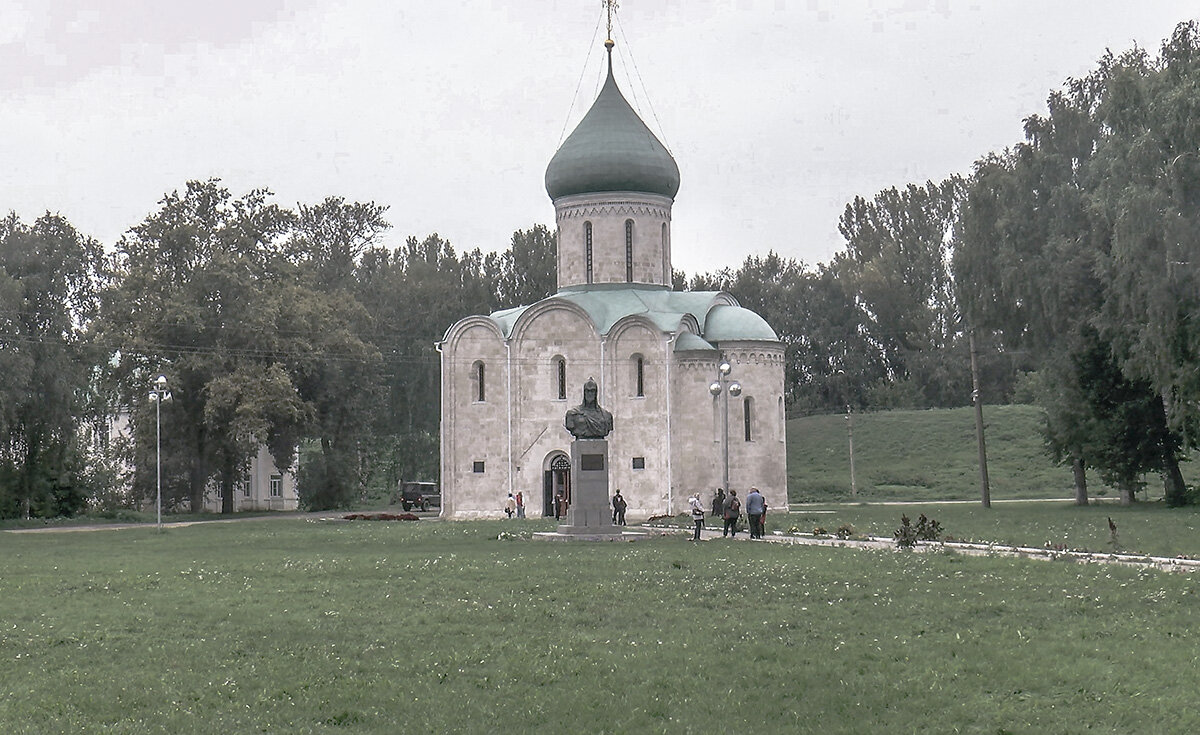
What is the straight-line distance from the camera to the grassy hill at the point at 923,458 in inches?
2437

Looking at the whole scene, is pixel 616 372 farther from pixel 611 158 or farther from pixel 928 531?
pixel 928 531

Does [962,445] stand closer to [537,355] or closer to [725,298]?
[725,298]

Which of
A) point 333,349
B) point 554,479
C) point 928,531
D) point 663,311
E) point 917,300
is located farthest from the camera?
point 917,300

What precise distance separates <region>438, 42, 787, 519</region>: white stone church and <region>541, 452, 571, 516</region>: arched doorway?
44 mm

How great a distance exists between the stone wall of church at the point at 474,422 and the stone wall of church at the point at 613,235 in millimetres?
4121

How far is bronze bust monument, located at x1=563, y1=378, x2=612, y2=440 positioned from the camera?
34125 millimetres

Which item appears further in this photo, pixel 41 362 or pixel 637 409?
pixel 637 409

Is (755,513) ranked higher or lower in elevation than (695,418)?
lower

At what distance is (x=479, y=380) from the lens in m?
50.9

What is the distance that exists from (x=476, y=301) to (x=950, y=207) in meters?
26.4

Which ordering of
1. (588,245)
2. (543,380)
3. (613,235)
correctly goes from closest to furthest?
(543,380), (613,235), (588,245)

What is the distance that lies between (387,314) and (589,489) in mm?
36797

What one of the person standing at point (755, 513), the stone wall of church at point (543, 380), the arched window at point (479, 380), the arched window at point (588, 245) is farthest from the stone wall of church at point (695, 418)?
the person standing at point (755, 513)

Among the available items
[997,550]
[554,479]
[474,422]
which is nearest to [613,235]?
[474,422]
